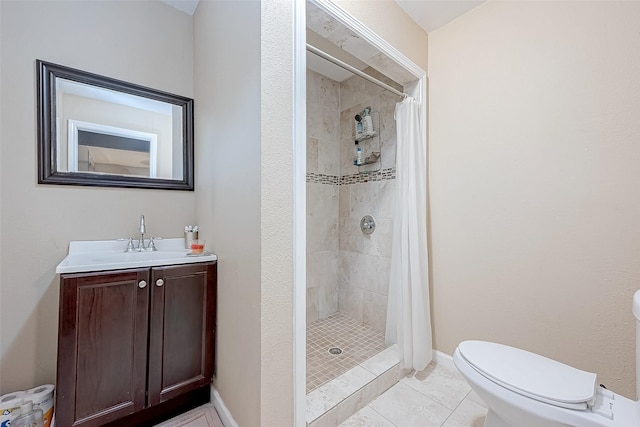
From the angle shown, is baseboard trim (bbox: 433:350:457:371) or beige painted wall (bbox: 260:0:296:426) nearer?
beige painted wall (bbox: 260:0:296:426)

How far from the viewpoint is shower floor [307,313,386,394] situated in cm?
150

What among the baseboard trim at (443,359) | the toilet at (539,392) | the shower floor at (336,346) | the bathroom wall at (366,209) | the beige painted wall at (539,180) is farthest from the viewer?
the bathroom wall at (366,209)

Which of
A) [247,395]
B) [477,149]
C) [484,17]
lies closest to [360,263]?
[477,149]

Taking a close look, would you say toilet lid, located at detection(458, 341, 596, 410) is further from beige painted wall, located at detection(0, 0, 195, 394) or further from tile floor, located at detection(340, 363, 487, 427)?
beige painted wall, located at detection(0, 0, 195, 394)

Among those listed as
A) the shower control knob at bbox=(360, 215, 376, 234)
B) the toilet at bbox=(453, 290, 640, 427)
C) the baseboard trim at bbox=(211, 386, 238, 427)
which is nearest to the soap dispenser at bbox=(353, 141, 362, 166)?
the shower control knob at bbox=(360, 215, 376, 234)

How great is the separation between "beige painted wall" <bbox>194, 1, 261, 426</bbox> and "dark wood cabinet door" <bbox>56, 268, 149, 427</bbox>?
368 mm

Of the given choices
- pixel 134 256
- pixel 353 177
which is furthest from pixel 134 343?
pixel 353 177

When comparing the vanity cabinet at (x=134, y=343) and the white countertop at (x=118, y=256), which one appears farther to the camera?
the white countertop at (x=118, y=256)

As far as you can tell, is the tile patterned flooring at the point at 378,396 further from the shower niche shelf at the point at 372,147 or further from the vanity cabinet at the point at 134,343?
the shower niche shelf at the point at 372,147

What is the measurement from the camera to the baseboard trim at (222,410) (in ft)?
3.89

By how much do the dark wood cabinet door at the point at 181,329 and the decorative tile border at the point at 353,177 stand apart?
126 centimetres

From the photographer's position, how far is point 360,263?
228 centimetres

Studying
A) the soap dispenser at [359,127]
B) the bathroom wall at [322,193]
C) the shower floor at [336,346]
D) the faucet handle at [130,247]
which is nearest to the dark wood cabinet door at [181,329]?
the faucet handle at [130,247]

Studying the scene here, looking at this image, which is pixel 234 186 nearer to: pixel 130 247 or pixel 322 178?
pixel 130 247
